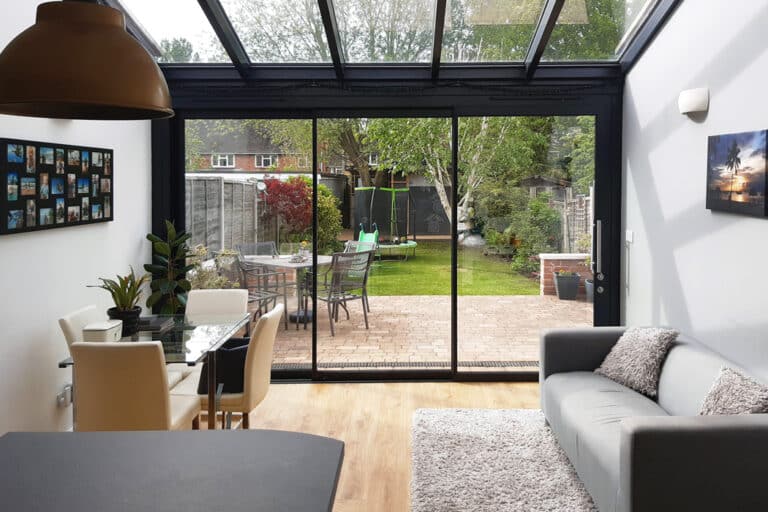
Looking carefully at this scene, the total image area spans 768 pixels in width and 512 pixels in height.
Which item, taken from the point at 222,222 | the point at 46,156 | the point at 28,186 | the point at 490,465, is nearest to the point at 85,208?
the point at 46,156

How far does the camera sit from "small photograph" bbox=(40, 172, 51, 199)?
4273 mm

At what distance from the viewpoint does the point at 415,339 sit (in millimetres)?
6180

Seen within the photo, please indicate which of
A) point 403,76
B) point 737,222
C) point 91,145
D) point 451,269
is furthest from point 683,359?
point 91,145

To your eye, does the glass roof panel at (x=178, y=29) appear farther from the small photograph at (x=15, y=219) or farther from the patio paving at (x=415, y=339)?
the patio paving at (x=415, y=339)

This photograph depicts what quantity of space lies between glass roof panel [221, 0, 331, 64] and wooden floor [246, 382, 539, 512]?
8.44 feet

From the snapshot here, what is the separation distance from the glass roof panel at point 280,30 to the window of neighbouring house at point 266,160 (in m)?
0.76

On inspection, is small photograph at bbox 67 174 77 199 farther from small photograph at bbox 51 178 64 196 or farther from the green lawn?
the green lawn

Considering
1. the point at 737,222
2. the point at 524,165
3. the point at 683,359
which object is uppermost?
the point at 524,165

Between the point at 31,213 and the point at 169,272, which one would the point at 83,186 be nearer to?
the point at 31,213

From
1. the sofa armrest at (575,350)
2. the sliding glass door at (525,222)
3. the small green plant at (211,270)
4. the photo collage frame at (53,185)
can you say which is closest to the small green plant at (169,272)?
the small green plant at (211,270)

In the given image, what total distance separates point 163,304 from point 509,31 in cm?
338

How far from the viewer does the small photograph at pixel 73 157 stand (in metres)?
4.57

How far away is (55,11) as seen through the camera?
191cm

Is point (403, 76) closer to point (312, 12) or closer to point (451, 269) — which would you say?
point (312, 12)
